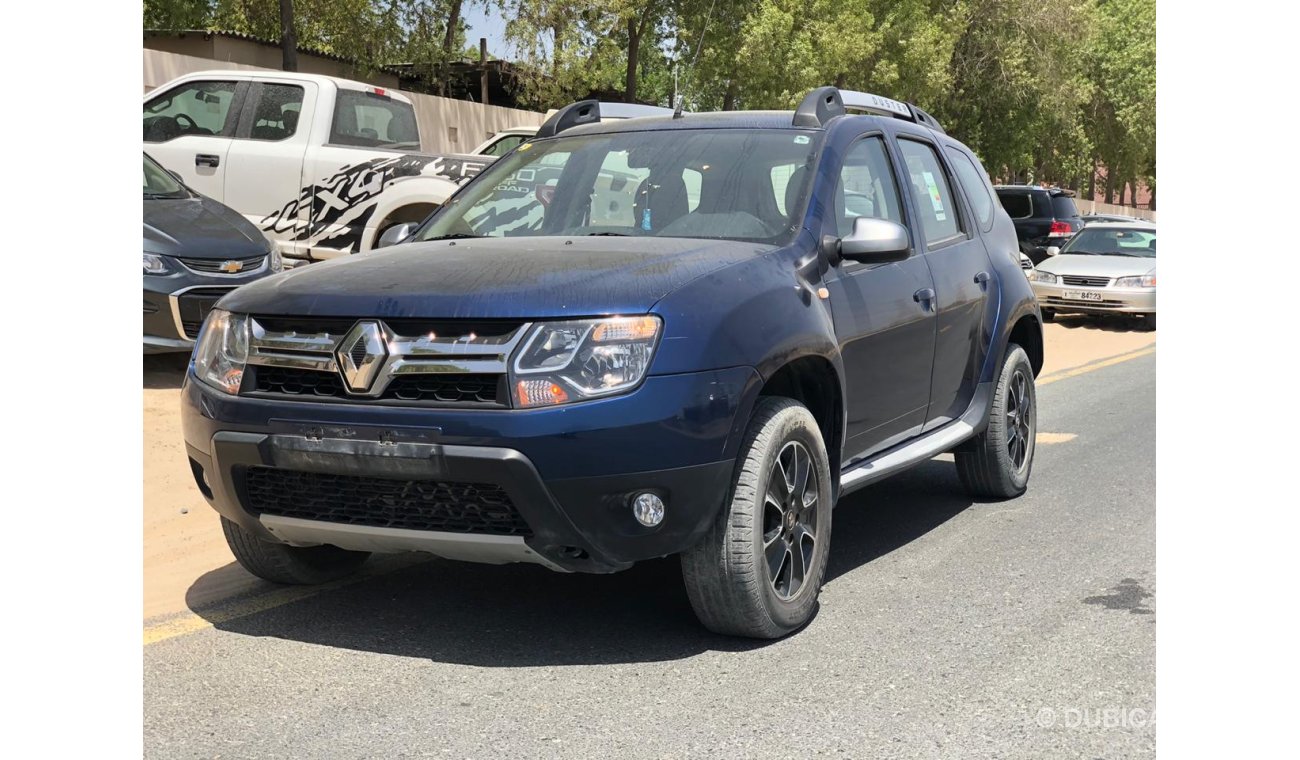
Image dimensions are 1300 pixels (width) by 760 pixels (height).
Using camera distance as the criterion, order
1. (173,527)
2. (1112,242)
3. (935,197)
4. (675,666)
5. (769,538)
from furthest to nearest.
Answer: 1. (1112,242)
2. (935,197)
3. (173,527)
4. (769,538)
5. (675,666)

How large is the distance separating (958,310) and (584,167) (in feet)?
5.76

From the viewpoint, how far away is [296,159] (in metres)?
11.9

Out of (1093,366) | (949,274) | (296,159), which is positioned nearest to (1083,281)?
(1093,366)

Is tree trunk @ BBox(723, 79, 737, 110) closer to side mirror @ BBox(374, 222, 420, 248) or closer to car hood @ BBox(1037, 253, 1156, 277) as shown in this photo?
car hood @ BBox(1037, 253, 1156, 277)

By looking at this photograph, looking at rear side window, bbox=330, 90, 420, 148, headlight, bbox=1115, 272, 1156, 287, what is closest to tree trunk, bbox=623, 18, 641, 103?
headlight, bbox=1115, 272, 1156, 287

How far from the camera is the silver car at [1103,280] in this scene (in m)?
19.2

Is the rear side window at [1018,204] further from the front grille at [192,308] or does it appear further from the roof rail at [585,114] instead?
the roof rail at [585,114]

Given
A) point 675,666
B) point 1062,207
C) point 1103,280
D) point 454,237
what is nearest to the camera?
point 675,666

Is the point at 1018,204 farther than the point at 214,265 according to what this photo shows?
Yes

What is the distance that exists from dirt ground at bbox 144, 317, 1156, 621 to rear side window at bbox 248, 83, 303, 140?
8.37 ft

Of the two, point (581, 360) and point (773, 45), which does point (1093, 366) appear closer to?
point (581, 360)

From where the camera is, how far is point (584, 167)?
5.69 m

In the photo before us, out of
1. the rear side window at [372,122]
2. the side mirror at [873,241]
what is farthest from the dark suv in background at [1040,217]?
the side mirror at [873,241]

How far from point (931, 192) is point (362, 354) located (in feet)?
10.3
